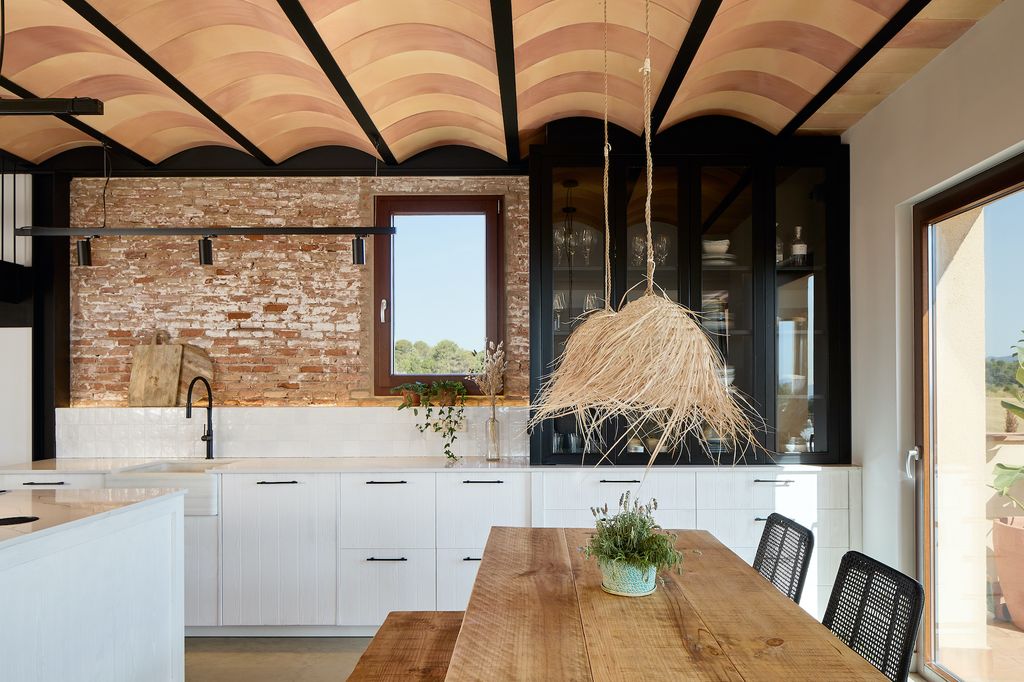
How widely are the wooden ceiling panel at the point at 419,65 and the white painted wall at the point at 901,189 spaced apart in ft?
6.58

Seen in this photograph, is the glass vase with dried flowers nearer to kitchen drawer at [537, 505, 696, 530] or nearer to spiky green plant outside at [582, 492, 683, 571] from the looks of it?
kitchen drawer at [537, 505, 696, 530]

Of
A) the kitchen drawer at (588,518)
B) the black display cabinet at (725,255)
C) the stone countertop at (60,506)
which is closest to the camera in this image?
the stone countertop at (60,506)

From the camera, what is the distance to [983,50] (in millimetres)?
2818

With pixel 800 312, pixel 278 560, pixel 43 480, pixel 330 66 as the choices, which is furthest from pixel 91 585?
pixel 800 312

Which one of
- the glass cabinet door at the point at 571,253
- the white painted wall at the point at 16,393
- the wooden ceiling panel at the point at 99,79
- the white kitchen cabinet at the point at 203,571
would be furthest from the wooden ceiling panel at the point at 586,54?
the white painted wall at the point at 16,393

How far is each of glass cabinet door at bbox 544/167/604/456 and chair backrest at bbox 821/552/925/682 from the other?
78.9 inches

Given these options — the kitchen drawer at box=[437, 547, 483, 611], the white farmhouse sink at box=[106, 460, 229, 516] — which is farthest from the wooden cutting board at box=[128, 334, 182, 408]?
the kitchen drawer at box=[437, 547, 483, 611]

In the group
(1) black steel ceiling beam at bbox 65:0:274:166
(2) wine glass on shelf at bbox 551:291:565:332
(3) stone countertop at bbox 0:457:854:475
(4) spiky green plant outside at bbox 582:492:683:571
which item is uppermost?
(1) black steel ceiling beam at bbox 65:0:274:166

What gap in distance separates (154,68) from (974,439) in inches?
157

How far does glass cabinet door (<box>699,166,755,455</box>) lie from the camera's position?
410cm

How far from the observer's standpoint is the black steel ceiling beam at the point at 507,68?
2.65 metres

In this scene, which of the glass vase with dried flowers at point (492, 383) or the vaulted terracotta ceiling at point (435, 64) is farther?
the glass vase with dried flowers at point (492, 383)

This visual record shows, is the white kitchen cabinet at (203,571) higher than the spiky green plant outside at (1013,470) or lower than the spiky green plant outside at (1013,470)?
lower

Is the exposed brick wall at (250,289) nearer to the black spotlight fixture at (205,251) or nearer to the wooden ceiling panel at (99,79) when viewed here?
the wooden ceiling panel at (99,79)
